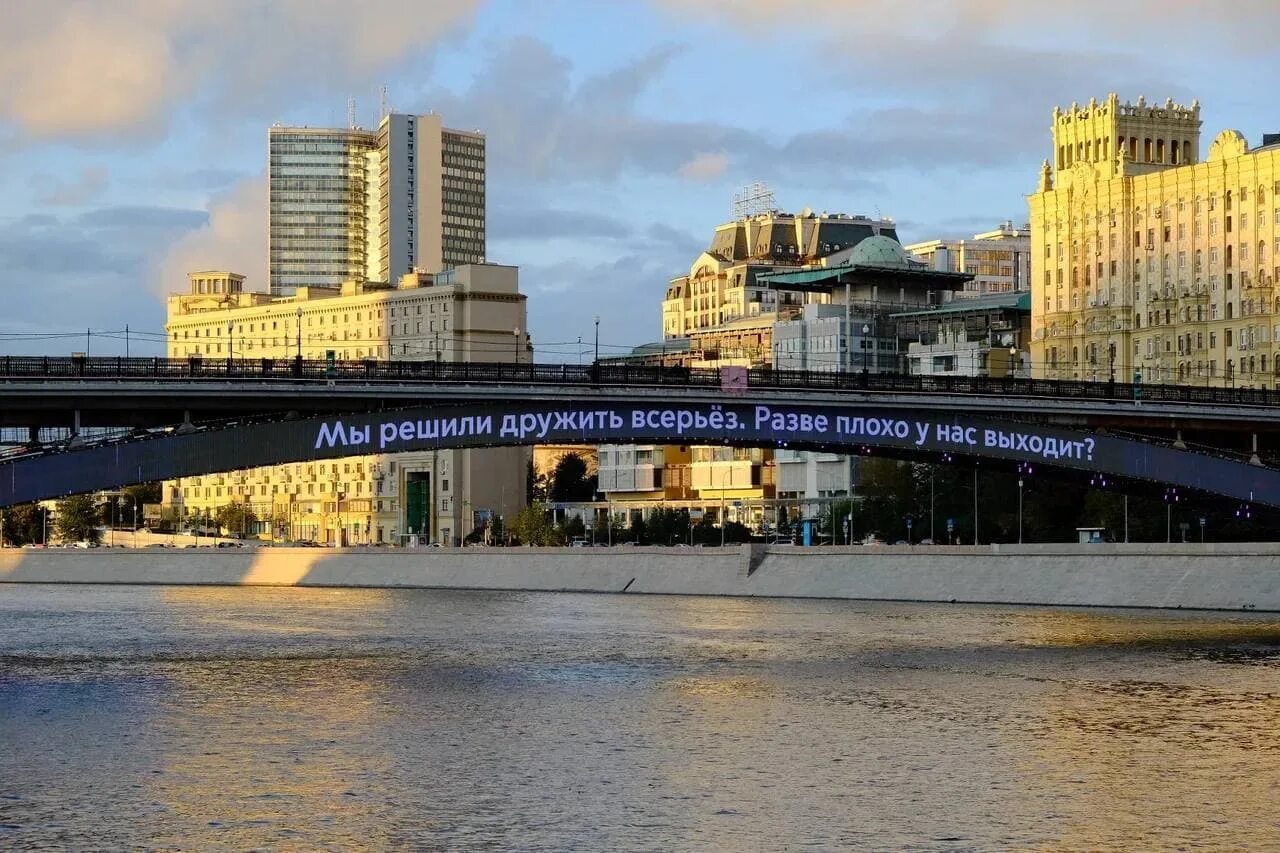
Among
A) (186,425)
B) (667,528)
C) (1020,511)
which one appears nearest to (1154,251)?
(667,528)

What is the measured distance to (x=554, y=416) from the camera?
82750mm

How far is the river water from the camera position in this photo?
3572 centimetres

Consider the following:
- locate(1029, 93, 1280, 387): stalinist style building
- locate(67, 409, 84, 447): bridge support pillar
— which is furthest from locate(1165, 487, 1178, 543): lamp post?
locate(67, 409, 84, 447): bridge support pillar

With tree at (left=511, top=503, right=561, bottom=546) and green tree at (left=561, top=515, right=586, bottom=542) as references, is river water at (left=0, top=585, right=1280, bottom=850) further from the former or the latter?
green tree at (left=561, top=515, right=586, bottom=542)

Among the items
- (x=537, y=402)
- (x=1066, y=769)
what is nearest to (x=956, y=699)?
(x=1066, y=769)

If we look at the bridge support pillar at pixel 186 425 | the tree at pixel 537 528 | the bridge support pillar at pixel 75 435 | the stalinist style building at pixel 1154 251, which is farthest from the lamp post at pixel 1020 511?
the bridge support pillar at pixel 75 435

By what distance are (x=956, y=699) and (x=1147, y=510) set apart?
7133cm

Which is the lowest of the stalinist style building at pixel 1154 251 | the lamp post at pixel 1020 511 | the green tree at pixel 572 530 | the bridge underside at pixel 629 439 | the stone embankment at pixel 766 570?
the stone embankment at pixel 766 570

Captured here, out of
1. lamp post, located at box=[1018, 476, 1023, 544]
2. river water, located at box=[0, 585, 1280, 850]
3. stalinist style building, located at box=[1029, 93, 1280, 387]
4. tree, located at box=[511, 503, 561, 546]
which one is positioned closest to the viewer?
river water, located at box=[0, 585, 1280, 850]

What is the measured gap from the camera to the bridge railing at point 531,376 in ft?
246

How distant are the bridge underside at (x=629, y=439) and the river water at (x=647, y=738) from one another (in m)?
5.93

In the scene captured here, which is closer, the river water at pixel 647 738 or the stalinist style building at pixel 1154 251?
the river water at pixel 647 738

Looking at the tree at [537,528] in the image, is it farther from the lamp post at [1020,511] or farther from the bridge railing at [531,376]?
the bridge railing at [531,376]

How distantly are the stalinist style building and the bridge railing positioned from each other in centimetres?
6787
